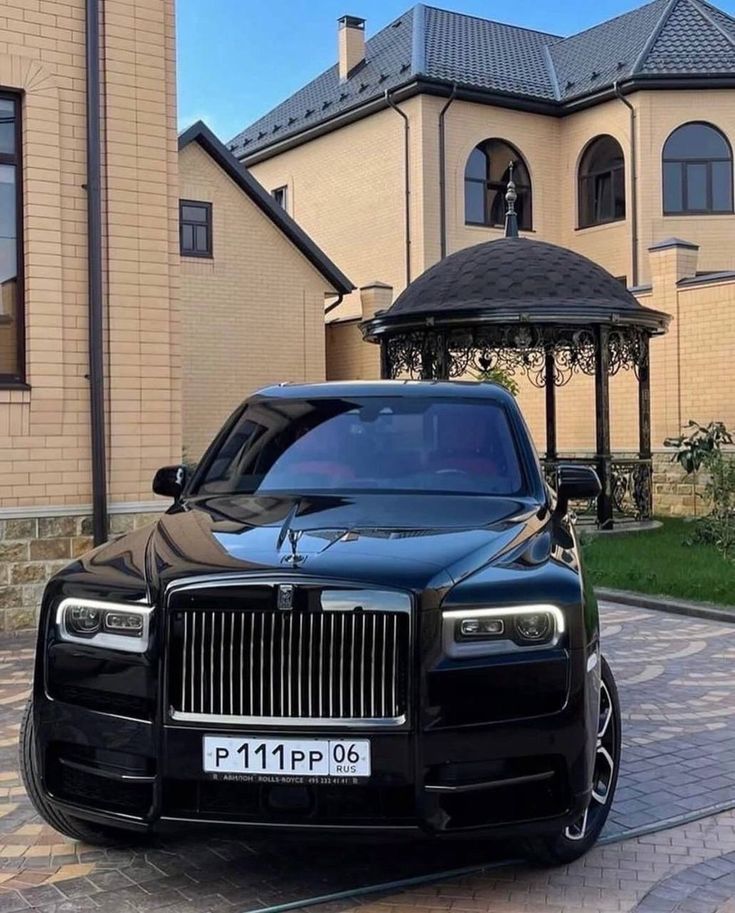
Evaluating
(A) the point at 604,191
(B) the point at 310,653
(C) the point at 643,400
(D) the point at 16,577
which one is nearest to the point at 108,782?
(B) the point at 310,653

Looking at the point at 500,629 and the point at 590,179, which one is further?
the point at 590,179

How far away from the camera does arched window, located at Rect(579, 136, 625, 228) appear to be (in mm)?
26188

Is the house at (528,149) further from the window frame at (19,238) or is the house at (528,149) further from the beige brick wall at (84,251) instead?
the window frame at (19,238)

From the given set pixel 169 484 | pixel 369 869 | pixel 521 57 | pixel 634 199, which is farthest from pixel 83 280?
pixel 521 57

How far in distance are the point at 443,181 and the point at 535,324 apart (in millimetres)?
12156

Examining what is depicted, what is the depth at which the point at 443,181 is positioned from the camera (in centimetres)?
2541

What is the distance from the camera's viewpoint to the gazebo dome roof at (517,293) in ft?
46.0

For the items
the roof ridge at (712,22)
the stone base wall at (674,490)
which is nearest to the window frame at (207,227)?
the stone base wall at (674,490)

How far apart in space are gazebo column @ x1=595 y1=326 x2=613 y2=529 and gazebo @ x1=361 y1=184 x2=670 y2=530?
0.01 m

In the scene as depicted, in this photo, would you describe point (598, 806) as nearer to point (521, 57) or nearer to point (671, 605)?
point (671, 605)

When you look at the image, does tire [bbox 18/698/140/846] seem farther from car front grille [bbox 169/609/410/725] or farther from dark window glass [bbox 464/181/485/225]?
dark window glass [bbox 464/181/485/225]

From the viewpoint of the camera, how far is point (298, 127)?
A: 29.1 meters

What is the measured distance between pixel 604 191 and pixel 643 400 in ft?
40.2

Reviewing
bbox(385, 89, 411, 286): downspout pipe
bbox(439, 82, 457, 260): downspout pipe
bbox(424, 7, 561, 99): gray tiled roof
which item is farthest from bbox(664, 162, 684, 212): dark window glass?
bbox(385, 89, 411, 286): downspout pipe
